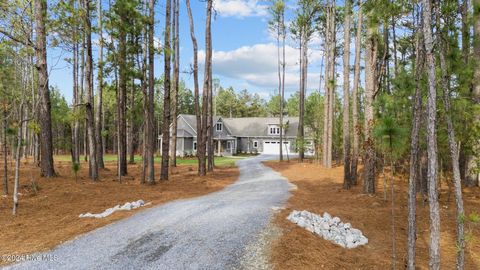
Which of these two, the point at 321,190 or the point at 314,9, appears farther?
the point at 314,9

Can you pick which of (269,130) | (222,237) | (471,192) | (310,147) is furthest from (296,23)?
(222,237)

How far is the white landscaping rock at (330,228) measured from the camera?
23.4 feet

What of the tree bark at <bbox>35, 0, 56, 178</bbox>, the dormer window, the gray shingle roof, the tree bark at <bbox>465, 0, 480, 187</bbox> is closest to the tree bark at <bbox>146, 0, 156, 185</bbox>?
the tree bark at <bbox>35, 0, 56, 178</bbox>

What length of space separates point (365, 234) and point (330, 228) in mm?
890

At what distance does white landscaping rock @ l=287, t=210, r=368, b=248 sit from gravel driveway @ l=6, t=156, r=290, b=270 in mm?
848

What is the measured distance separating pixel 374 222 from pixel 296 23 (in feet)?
83.4

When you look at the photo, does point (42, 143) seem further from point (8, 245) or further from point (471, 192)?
point (471, 192)

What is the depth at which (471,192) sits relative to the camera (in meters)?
11.9

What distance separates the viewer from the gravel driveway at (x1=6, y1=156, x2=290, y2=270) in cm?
555

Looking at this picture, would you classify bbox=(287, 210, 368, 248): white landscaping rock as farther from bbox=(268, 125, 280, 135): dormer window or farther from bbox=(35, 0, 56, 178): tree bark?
bbox=(268, 125, 280, 135): dormer window

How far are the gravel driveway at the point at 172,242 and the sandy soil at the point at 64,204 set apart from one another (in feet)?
2.19

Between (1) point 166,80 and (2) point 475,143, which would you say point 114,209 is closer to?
(1) point 166,80

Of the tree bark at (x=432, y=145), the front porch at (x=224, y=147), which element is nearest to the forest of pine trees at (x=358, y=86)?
the tree bark at (x=432, y=145)

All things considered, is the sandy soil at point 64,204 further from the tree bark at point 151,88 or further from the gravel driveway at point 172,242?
the tree bark at point 151,88
